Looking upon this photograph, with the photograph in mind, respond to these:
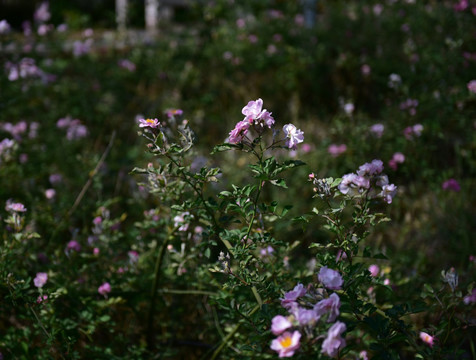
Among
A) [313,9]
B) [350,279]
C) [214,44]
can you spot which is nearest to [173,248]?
[350,279]

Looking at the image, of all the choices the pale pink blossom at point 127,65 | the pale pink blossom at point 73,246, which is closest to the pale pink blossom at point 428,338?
the pale pink blossom at point 73,246

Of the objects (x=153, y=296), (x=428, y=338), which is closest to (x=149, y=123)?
(x=153, y=296)

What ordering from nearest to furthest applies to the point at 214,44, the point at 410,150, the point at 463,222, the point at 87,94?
the point at 463,222 < the point at 410,150 < the point at 87,94 < the point at 214,44

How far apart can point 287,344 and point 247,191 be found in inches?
17.3

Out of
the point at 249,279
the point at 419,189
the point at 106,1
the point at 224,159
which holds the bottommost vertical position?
the point at 106,1

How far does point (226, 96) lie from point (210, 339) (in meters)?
2.58

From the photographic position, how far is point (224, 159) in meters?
3.39

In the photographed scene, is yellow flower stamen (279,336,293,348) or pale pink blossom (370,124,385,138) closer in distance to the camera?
yellow flower stamen (279,336,293,348)

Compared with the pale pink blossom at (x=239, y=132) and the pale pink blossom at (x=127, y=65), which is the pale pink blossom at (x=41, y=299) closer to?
the pale pink blossom at (x=239, y=132)

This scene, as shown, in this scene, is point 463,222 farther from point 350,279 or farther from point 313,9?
point 313,9

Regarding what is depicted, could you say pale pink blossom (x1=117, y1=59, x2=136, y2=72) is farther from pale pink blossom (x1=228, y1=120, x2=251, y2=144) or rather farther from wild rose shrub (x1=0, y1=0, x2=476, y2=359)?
pale pink blossom (x1=228, y1=120, x2=251, y2=144)

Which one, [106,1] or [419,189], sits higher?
[419,189]

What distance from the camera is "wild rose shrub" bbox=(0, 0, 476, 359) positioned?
120 centimetres

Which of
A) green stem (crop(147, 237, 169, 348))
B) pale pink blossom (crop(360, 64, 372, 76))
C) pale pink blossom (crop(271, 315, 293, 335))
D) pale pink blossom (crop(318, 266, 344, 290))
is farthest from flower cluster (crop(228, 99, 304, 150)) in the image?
pale pink blossom (crop(360, 64, 372, 76))
